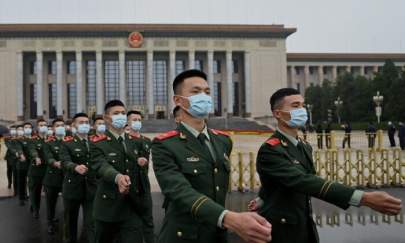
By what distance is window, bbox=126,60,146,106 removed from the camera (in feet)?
183

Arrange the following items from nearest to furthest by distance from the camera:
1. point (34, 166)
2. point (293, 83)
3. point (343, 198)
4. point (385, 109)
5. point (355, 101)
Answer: point (343, 198)
point (34, 166)
point (385, 109)
point (355, 101)
point (293, 83)

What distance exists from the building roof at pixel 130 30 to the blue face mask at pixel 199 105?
51.0m

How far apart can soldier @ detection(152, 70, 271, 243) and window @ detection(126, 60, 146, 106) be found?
53859 mm

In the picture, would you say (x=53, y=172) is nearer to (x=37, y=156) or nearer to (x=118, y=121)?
(x=37, y=156)

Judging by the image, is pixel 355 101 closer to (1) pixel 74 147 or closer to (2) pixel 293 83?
(2) pixel 293 83

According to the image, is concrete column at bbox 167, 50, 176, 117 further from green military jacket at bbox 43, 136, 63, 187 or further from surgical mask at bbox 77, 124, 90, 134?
surgical mask at bbox 77, 124, 90, 134

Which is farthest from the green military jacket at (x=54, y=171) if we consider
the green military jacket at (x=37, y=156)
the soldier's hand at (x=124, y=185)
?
the soldier's hand at (x=124, y=185)

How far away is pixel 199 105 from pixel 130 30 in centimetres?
5120

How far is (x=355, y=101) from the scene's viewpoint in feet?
152

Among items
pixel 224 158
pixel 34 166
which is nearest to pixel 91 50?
pixel 34 166

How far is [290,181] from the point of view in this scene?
8.98 feet

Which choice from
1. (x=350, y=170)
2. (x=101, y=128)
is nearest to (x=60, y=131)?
(x=101, y=128)

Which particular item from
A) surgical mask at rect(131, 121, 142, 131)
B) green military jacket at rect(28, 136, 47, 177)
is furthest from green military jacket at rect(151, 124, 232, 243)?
green military jacket at rect(28, 136, 47, 177)

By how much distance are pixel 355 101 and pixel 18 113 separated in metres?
38.5
